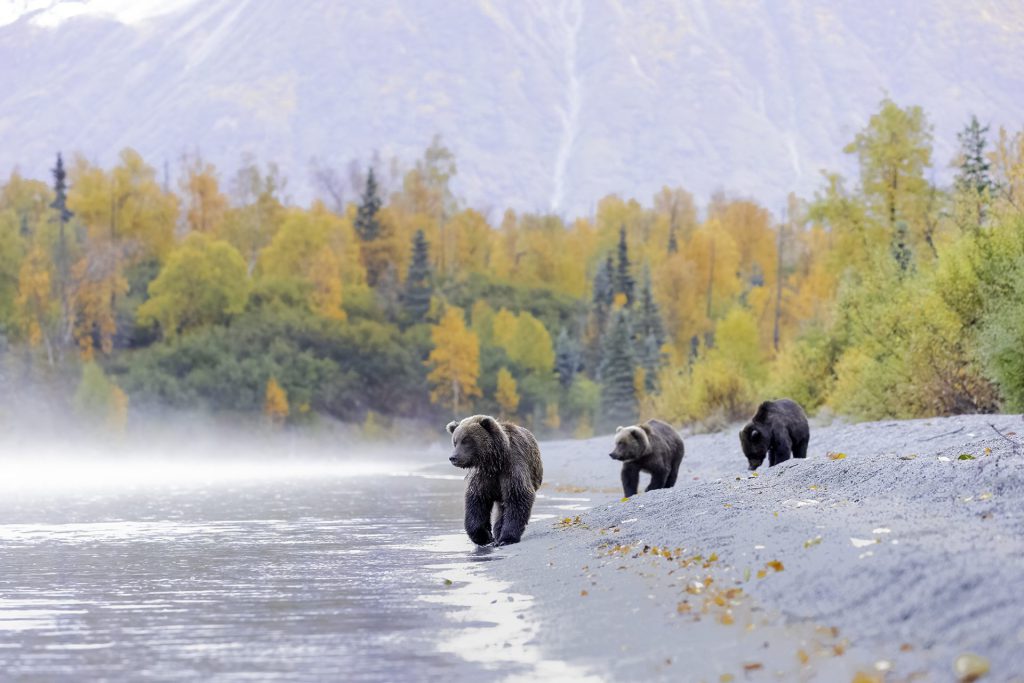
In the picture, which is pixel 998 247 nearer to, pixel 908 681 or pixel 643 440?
pixel 643 440

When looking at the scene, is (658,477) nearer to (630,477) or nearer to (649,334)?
(630,477)

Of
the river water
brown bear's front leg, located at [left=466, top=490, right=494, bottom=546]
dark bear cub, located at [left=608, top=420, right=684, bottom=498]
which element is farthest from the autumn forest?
the river water

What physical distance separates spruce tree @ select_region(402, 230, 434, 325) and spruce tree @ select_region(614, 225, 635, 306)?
747 inches

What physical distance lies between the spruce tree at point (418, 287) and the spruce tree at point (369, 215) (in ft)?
38.4

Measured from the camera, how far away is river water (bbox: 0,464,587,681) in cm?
796

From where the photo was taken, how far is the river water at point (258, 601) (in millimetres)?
7961

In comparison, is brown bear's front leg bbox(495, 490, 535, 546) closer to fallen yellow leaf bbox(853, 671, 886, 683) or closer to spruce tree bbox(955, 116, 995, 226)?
fallen yellow leaf bbox(853, 671, 886, 683)

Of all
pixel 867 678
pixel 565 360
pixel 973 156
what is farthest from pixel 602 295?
pixel 867 678

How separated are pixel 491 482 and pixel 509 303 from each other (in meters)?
86.1

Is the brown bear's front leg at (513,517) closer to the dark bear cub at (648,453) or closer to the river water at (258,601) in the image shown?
the river water at (258,601)

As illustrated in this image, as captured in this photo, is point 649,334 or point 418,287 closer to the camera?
point 649,334

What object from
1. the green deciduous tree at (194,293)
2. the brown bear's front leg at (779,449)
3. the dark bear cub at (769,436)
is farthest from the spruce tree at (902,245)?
the green deciduous tree at (194,293)

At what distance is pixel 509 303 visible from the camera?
101 meters

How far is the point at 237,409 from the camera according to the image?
7594cm
